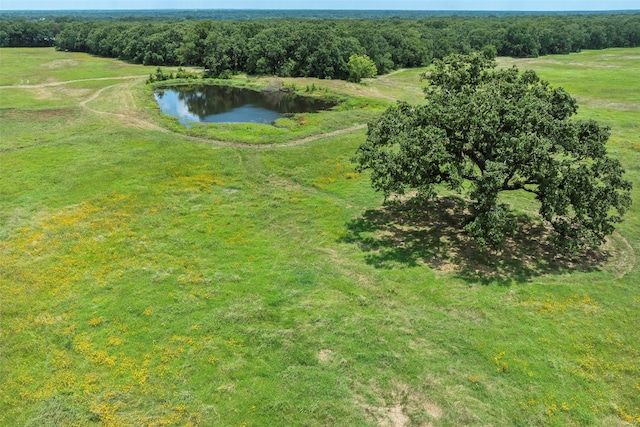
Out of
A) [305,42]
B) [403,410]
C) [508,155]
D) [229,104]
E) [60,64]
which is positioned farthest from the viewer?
[60,64]

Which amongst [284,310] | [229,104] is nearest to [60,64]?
[229,104]

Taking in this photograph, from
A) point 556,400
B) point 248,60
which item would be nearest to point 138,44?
point 248,60

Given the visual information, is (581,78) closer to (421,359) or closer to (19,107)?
(421,359)

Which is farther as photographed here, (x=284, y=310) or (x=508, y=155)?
(x=508, y=155)

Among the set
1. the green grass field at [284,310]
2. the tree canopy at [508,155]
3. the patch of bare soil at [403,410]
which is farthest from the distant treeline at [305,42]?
the patch of bare soil at [403,410]

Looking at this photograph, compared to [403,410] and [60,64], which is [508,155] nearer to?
[403,410]

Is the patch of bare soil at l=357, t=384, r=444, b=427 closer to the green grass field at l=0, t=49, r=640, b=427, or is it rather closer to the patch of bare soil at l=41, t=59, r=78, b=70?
the green grass field at l=0, t=49, r=640, b=427
